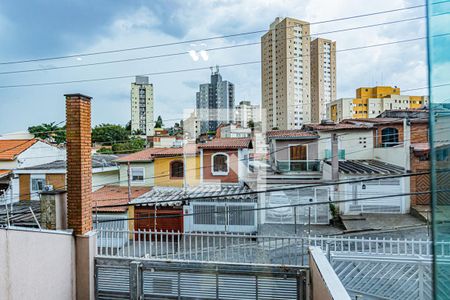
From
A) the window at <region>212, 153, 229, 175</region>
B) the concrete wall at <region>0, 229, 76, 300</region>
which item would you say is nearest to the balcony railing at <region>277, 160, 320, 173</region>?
the window at <region>212, 153, 229, 175</region>

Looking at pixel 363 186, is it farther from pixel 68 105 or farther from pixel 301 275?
pixel 68 105

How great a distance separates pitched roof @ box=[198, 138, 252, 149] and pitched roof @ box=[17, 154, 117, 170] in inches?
150

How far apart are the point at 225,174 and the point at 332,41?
497cm

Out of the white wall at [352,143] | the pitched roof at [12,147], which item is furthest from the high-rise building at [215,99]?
the pitched roof at [12,147]

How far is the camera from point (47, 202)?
12.2ft

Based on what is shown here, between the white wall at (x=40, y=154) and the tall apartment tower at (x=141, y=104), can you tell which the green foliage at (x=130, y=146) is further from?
the white wall at (x=40, y=154)

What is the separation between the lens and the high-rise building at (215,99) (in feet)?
26.4

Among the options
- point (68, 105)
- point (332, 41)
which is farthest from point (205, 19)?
point (68, 105)

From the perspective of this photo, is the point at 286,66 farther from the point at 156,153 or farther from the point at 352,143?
the point at 156,153

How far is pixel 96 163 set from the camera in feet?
34.7

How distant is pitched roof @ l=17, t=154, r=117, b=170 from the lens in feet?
32.7

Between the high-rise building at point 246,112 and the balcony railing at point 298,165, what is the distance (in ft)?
6.26

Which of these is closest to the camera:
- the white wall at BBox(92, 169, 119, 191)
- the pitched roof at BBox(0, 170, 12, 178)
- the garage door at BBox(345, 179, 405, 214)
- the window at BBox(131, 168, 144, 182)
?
the garage door at BBox(345, 179, 405, 214)

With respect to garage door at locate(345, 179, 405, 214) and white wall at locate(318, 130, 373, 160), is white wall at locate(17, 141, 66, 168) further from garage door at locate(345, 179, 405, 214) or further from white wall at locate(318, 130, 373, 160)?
garage door at locate(345, 179, 405, 214)
